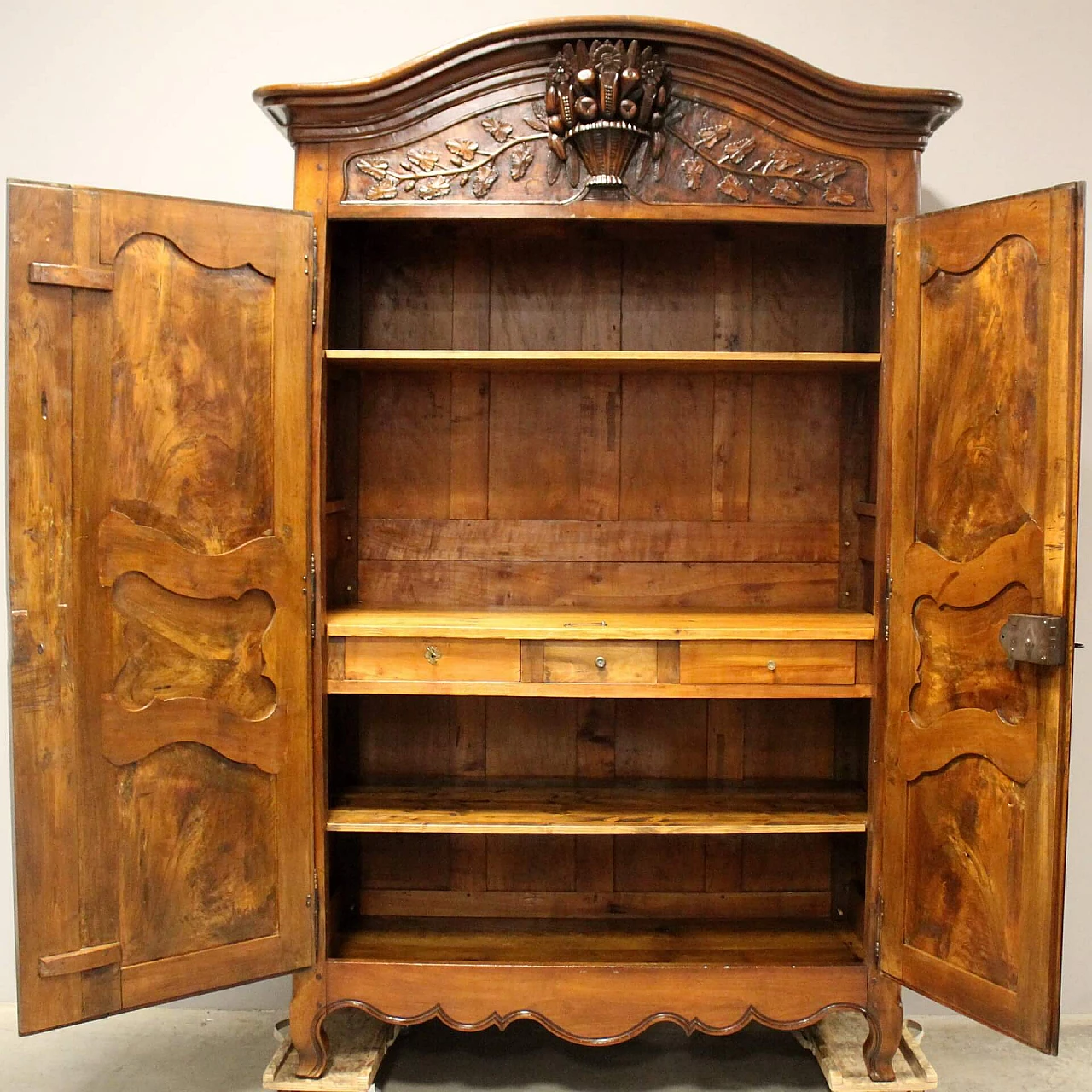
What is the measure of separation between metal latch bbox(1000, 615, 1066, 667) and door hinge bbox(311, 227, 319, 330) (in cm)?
158

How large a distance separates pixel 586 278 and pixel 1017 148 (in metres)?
1.20

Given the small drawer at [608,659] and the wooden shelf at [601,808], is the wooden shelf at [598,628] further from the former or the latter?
the wooden shelf at [601,808]

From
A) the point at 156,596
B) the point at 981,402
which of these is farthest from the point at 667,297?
the point at 156,596

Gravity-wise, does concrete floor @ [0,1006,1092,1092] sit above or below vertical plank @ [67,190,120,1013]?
below

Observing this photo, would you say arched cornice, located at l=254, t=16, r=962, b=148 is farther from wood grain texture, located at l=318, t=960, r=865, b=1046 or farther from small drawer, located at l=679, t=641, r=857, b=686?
wood grain texture, located at l=318, t=960, r=865, b=1046

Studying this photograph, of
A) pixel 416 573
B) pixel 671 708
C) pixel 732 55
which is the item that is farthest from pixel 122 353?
pixel 671 708

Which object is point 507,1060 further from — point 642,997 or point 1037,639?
point 1037,639

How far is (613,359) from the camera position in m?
2.33

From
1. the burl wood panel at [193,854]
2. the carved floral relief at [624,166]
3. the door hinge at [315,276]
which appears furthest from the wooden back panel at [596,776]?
the carved floral relief at [624,166]

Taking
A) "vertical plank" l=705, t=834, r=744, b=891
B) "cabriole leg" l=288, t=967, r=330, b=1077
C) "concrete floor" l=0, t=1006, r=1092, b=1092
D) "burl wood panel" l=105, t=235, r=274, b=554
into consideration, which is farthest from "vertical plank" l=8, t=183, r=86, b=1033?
"vertical plank" l=705, t=834, r=744, b=891

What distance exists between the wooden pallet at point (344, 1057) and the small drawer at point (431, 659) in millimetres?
911

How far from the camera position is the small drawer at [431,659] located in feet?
7.72

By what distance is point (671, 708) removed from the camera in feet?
9.13

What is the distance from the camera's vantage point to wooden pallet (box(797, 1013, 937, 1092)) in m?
2.34
